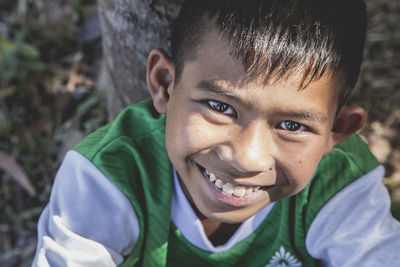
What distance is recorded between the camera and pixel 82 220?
4.92ft

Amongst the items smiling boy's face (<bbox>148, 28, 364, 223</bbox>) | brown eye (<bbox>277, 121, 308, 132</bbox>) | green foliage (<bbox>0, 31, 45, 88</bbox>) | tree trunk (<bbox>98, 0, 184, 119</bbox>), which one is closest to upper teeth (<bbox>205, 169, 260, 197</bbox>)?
smiling boy's face (<bbox>148, 28, 364, 223</bbox>)

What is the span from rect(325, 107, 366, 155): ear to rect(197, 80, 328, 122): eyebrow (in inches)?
10.8

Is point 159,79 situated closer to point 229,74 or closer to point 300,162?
point 229,74

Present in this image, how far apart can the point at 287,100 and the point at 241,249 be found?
A: 75 centimetres

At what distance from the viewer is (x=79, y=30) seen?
9.70 ft

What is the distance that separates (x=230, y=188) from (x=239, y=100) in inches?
13.0

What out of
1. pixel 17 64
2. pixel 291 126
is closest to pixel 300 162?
pixel 291 126

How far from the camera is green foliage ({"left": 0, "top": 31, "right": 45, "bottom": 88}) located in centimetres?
263

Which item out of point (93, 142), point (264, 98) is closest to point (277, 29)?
point (264, 98)

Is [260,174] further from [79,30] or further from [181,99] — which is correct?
[79,30]

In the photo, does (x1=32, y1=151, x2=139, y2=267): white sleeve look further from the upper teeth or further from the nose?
the nose

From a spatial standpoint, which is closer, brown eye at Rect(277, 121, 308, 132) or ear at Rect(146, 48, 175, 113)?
brown eye at Rect(277, 121, 308, 132)

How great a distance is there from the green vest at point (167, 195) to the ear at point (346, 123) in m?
0.15

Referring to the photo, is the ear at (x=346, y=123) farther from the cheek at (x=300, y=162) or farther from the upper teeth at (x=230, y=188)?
the upper teeth at (x=230, y=188)
